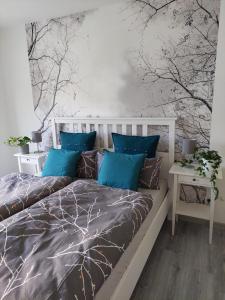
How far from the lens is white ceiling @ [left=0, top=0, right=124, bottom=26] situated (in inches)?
93.9

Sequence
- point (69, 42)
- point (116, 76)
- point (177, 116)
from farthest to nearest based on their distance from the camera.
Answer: point (69, 42), point (116, 76), point (177, 116)

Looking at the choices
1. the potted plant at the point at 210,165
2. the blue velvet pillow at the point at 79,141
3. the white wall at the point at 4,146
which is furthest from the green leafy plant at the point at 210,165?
the white wall at the point at 4,146

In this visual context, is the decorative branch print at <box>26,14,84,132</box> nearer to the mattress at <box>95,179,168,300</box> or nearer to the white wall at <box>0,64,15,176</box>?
the white wall at <box>0,64,15,176</box>

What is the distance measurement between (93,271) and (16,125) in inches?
116

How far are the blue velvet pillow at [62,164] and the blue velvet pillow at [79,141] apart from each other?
0.63ft

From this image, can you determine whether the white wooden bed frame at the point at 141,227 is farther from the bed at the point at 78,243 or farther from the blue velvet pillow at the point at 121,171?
the blue velvet pillow at the point at 121,171

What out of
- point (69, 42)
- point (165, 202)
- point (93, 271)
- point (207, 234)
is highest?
point (69, 42)

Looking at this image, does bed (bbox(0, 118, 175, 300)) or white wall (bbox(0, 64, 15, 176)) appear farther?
Answer: white wall (bbox(0, 64, 15, 176))

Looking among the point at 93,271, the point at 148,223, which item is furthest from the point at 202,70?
the point at 93,271

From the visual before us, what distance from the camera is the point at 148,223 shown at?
182 cm

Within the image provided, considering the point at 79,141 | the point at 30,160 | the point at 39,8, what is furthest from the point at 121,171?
the point at 39,8

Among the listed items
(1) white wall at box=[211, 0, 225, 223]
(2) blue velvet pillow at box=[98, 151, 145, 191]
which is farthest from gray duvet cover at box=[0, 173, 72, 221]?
(1) white wall at box=[211, 0, 225, 223]

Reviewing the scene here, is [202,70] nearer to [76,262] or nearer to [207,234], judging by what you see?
[207,234]

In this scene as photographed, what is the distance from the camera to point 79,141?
107 inches
